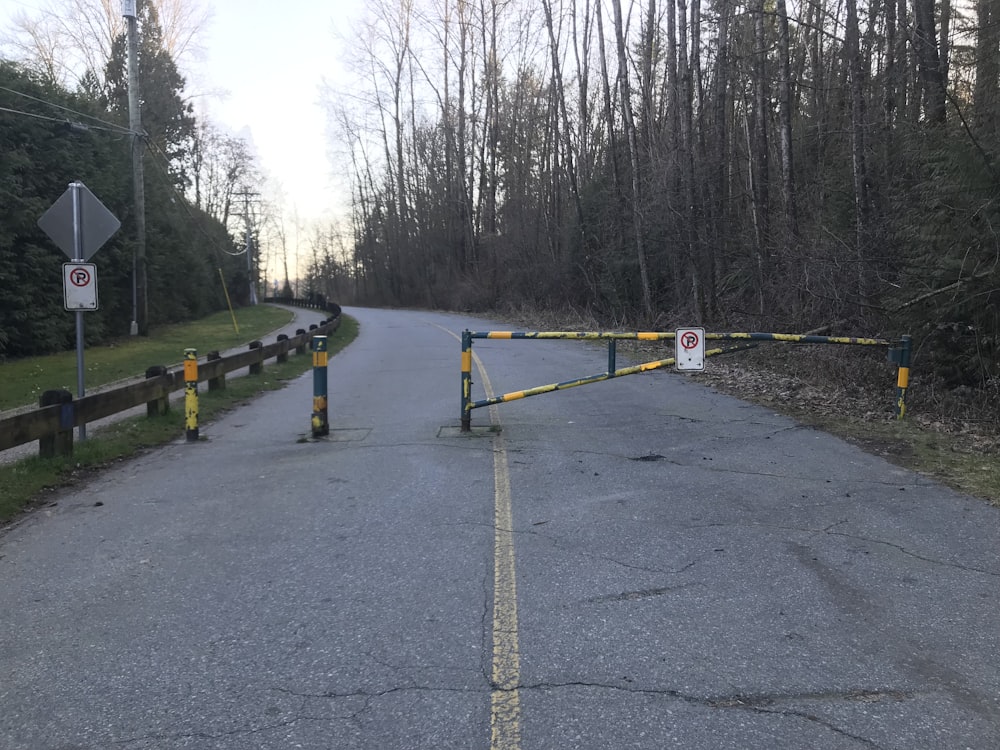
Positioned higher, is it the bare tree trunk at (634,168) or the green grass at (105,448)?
the bare tree trunk at (634,168)

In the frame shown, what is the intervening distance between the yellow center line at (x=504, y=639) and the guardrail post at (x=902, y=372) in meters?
5.60

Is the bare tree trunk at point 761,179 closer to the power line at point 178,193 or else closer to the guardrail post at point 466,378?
the guardrail post at point 466,378

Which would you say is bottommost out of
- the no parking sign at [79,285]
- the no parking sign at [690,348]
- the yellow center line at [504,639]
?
the yellow center line at [504,639]

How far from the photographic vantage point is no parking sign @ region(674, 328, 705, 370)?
27.3 ft

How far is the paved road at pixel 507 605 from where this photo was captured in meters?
3.12

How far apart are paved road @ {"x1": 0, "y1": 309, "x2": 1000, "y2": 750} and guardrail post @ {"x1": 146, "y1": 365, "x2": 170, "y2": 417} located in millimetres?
2537

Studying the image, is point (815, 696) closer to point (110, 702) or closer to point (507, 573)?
point (507, 573)

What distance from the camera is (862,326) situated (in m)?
12.7

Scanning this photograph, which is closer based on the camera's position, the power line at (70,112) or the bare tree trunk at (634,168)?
the power line at (70,112)

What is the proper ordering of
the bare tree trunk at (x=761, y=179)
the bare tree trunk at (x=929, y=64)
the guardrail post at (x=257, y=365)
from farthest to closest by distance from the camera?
the bare tree trunk at (x=761, y=179) < the guardrail post at (x=257, y=365) < the bare tree trunk at (x=929, y=64)

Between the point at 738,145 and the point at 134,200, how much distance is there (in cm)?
2008

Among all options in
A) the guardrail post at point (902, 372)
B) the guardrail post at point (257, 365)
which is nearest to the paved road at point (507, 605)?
the guardrail post at point (902, 372)

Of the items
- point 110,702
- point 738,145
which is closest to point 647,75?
point 738,145

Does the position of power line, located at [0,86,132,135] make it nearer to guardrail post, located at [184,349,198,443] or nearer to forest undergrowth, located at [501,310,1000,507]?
guardrail post, located at [184,349,198,443]
